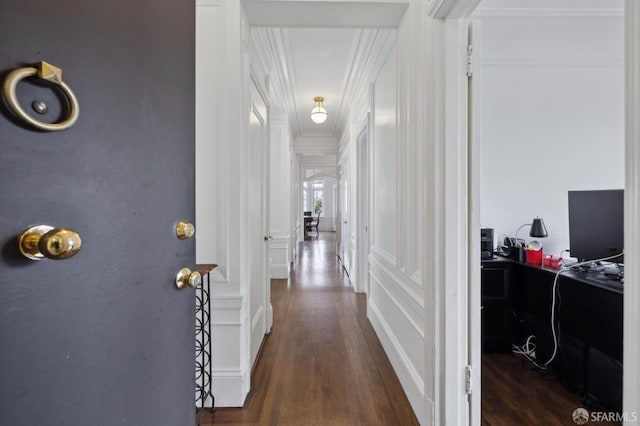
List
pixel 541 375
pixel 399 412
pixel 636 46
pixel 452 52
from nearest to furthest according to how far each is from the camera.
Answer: pixel 636 46, pixel 452 52, pixel 399 412, pixel 541 375

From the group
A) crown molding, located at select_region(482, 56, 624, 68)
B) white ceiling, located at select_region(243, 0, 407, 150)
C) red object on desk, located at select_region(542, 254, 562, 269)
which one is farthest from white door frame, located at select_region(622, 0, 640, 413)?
crown molding, located at select_region(482, 56, 624, 68)

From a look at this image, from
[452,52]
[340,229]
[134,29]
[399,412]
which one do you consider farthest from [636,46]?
[340,229]

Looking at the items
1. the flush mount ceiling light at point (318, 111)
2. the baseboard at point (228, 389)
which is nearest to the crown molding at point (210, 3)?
the baseboard at point (228, 389)

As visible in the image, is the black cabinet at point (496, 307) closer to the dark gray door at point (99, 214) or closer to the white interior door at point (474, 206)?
the white interior door at point (474, 206)

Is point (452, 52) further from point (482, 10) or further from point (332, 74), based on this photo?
point (332, 74)

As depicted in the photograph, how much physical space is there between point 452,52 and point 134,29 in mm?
1372

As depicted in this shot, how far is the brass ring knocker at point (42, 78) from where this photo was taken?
15.7 inches

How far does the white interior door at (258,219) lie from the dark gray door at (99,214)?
1155 millimetres

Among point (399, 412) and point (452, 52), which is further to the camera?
point (399, 412)

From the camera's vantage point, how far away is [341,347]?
248 centimetres

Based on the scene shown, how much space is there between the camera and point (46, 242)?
43 cm

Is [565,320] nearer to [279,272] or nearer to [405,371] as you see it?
[405,371]

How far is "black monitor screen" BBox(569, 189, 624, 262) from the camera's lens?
1784 mm

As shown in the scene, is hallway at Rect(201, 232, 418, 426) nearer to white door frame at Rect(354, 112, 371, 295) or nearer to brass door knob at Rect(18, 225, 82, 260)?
white door frame at Rect(354, 112, 371, 295)
